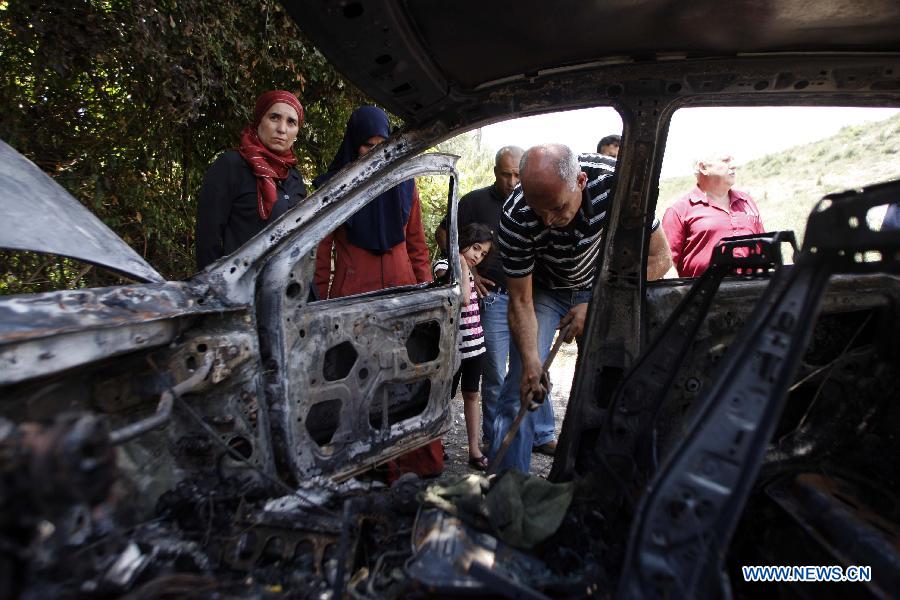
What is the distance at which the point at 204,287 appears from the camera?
6.12 feet

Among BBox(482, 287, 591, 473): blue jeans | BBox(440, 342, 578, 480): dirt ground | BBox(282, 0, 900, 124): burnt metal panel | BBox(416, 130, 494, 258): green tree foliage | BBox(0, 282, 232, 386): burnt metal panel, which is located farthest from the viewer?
BBox(416, 130, 494, 258): green tree foliage

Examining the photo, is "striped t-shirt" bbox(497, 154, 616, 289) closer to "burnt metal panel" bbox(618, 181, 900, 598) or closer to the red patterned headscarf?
the red patterned headscarf

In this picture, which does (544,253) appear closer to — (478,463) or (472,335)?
(472,335)

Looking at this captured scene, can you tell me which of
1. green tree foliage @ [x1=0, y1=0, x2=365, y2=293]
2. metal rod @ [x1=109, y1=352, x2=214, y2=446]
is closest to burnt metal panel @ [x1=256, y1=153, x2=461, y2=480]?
metal rod @ [x1=109, y1=352, x2=214, y2=446]

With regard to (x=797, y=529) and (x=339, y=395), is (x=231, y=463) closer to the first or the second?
(x=339, y=395)

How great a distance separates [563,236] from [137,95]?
3910 millimetres

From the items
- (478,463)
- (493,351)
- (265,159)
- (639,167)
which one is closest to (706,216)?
(493,351)

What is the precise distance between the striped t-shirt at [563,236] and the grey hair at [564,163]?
0.70ft

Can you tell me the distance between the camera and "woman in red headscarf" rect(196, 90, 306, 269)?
299 centimetres

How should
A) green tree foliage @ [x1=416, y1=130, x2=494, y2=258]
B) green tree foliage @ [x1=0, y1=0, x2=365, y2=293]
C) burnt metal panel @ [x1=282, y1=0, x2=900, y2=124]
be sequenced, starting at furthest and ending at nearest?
1. green tree foliage @ [x1=416, y1=130, x2=494, y2=258]
2. green tree foliage @ [x1=0, y1=0, x2=365, y2=293]
3. burnt metal panel @ [x1=282, y1=0, x2=900, y2=124]

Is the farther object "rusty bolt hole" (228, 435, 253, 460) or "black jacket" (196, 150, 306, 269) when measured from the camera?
"black jacket" (196, 150, 306, 269)

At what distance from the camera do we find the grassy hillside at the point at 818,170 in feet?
51.8

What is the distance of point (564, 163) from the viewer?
251 centimetres

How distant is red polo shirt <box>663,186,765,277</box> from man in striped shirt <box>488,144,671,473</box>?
1048 mm
